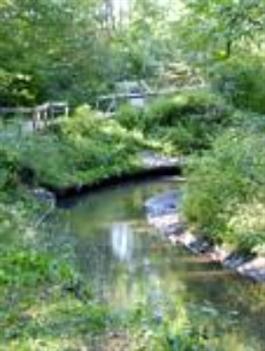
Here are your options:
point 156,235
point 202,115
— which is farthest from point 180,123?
point 156,235

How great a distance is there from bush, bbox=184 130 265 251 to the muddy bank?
0.75 ft

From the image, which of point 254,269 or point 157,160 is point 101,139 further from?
point 254,269

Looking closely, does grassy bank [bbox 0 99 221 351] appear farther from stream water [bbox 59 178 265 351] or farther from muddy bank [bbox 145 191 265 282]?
muddy bank [bbox 145 191 265 282]

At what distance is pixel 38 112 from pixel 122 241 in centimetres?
1033

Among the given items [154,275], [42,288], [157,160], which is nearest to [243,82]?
[157,160]

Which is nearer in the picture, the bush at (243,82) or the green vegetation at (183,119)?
the green vegetation at (183,119)

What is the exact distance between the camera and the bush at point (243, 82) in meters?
31.8

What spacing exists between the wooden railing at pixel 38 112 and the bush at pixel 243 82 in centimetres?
641

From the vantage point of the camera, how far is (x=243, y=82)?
32.1 metres

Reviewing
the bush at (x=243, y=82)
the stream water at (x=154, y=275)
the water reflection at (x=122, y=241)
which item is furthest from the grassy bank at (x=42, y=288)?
the bush at (x=243, y=82)

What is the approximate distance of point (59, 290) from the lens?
10266 mm

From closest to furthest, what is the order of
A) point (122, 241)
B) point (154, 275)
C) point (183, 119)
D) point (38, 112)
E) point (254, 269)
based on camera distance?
point (254, 269) < point (154, 275) < point (122, 241) < point (38, 112) < point (183, 119)

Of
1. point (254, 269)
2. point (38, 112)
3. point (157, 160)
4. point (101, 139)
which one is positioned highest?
point (254, 269)

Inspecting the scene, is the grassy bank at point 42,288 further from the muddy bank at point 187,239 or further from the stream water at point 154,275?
the muddy bank at point 187,239
